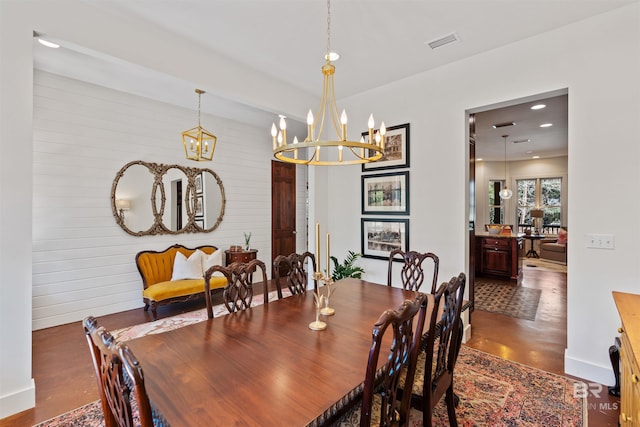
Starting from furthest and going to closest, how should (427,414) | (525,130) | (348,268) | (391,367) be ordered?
(525,130)
(348,268)
(427,414)
(391,367)

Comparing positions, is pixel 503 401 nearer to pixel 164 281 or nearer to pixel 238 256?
pixel 238 256

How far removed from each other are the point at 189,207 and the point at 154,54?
269 centimetres

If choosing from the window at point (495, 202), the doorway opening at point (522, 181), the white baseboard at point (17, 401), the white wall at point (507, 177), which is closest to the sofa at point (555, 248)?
the doorway opening at point (522, 181)

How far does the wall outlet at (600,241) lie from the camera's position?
2404mm

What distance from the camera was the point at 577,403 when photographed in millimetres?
2178

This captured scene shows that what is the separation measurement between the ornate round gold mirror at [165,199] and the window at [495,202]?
29.1ft

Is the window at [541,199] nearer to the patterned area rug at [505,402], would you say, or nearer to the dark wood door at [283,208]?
the dark wood door at [283,208]

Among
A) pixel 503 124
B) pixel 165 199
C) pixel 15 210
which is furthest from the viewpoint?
pixel 503 124

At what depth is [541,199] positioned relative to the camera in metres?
9.60

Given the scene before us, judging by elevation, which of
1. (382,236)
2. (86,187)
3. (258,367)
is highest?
(86,187)

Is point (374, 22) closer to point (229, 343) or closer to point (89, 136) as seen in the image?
point (229, 343)

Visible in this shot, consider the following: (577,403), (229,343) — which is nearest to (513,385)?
(577,403)

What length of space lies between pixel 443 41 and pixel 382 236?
2.19m

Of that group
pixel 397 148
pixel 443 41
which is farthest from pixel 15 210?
pixel 443 41
